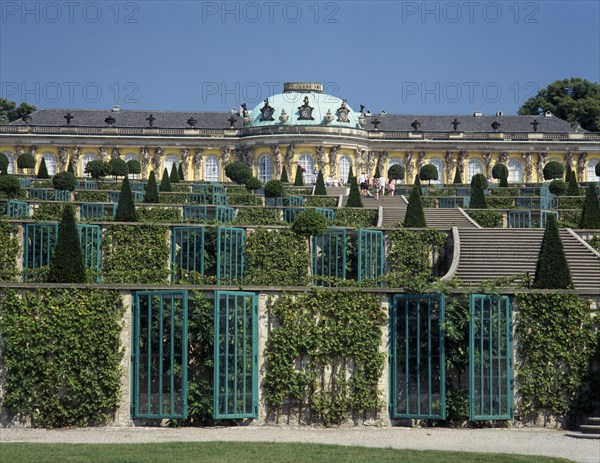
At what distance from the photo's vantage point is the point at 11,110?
87.8 m

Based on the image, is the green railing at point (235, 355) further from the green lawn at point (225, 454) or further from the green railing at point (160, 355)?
the green lawn at point (225, 454)

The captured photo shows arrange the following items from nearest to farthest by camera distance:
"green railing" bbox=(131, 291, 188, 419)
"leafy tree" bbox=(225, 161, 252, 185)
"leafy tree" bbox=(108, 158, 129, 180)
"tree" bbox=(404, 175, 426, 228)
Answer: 1. "green railing" bbox=(131, 291, 188, 419)
2. "tree" bbox=(404, 175, 426, 228)
3. "leafy tree" bbox=(225, 161, 252, 185)
4. "leafy tree" bbox=(108, 158, 129, 180)

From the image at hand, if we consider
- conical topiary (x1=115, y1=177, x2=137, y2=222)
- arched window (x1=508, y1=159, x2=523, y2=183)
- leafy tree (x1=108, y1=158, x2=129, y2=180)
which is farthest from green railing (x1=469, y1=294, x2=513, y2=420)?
arched window (x1=508, y1=159, x2=523, y2=183)

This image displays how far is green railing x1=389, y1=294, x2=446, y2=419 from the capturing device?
63.9 feet

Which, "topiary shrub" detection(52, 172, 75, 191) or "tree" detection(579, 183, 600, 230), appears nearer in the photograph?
"tree" detection(579, 183, 600, 230)

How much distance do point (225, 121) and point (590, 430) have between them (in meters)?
63.0

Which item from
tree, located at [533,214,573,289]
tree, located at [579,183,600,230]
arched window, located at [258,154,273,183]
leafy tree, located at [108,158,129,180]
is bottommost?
tree, located at [533,214,573,289]

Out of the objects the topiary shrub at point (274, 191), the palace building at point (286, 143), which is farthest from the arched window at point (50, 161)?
the topiary shrub at point (274, 191)

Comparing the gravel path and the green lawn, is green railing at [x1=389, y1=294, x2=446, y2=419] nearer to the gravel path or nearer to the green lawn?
the gravel path

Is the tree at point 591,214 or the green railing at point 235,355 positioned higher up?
the tree at point 591,214

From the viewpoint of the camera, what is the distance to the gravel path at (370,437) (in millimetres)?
17141

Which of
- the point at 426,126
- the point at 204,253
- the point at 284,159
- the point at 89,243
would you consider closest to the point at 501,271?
the point at 204,253

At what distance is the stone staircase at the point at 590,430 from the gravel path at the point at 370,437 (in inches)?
6.8

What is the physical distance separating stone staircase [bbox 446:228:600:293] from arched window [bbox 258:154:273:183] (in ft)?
153
